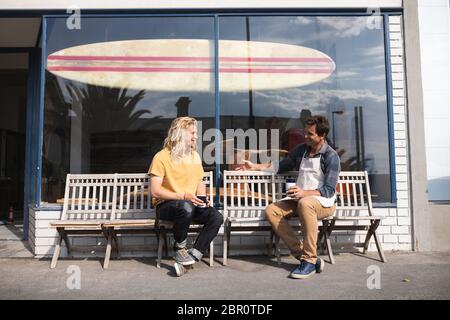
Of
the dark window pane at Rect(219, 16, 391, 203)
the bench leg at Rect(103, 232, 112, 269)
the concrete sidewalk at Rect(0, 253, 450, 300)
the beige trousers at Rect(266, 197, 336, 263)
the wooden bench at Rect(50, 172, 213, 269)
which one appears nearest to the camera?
the concrete sidewalk at Rect(0, 253, 450, 300)

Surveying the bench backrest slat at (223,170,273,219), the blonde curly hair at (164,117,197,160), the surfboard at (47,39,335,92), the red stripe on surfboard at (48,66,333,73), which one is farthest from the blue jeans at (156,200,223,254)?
the red stripe on surfboard at (48,66,333,73)

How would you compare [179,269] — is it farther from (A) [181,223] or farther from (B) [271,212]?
(B) [271,212]

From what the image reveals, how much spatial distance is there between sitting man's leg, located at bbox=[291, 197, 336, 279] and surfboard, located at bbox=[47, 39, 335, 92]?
203cm

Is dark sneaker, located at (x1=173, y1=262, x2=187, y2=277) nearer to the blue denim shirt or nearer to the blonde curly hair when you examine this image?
the blonde curly hair

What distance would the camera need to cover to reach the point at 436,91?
529 centimetres

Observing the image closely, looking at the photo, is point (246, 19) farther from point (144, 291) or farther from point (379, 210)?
point (144, 291)

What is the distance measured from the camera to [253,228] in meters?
4.36

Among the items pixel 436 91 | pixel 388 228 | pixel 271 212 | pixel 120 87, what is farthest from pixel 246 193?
pixel 436 91

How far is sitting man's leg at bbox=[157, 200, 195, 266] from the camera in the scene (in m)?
3.92

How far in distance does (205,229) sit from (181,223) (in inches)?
9.9
